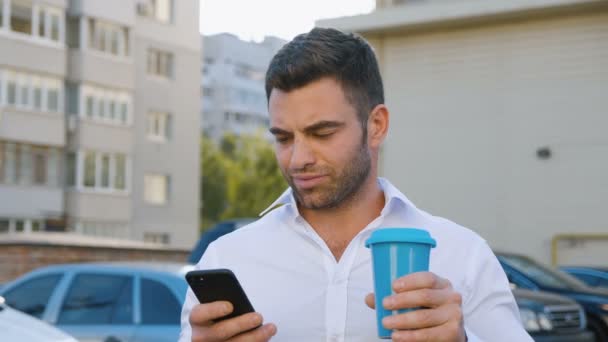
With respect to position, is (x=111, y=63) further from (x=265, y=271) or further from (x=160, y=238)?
(x=265, y=271)

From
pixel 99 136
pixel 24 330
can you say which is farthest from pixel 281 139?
pixel 99 136

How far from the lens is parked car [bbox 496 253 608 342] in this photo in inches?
473

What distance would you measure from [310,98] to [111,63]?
142 feet

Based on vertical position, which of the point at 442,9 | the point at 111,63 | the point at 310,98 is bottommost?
the point at 310,98

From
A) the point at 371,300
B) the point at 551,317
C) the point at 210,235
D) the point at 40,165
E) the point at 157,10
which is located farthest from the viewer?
the point at 157,10

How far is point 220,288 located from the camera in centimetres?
237

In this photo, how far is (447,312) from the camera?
6.96 ft

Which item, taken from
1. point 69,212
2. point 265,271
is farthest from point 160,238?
point 265,271

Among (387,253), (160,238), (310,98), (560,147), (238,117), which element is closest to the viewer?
(387,253)

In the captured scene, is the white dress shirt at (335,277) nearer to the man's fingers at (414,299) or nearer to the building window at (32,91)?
the man's fingers at (414,299)

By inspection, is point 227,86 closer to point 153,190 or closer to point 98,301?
point 153,190

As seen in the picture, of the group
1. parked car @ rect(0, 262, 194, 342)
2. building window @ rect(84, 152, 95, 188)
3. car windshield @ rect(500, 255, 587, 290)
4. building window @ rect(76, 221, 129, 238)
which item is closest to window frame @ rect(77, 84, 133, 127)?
building window @ rect(84, 152, 95, 188)

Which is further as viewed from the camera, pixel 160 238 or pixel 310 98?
pixel 160 238

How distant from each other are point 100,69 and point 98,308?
36322mm
